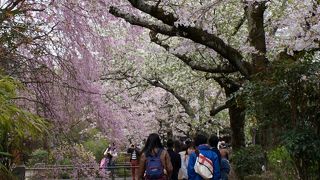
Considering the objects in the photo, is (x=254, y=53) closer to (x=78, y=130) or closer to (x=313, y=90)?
(x=313, y=90)

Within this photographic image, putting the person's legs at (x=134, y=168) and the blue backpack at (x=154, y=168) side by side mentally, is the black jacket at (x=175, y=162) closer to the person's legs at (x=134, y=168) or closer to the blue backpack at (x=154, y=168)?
the blue backpack at (x=154, y=168)

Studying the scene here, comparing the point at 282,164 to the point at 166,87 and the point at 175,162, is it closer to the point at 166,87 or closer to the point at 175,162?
the point at 175,162

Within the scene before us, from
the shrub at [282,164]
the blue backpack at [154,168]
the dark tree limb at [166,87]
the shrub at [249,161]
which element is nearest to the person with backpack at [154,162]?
the blue backpack at [154,168]

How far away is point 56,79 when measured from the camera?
8.25 m

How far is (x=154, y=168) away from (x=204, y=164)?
28.1 inches

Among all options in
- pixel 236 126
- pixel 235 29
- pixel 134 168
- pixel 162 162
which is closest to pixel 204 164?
pixel 162 162

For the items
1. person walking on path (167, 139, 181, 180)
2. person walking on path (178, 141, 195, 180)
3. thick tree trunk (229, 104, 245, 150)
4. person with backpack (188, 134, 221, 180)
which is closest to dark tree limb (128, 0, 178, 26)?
person walking on path (167, 139, 181, 180)

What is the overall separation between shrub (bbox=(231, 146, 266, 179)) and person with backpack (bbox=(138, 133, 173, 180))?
214 inches

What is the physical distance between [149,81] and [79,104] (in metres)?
8.84

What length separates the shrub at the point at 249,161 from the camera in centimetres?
1153

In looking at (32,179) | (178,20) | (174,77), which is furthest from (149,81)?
(178,20)

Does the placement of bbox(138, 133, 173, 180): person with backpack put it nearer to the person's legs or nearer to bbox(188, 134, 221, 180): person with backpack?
bbox(188, 134, 221, 180): person with backpack

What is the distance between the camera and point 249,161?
458 inches

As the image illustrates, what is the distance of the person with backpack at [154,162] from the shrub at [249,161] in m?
5.42
